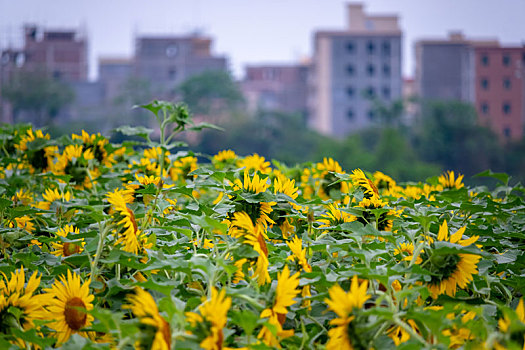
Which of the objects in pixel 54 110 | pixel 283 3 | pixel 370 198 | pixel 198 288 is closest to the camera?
pixel 198 288

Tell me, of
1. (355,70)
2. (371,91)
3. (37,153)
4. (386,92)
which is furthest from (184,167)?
(386,92)

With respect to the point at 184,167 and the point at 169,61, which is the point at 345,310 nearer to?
the point at 184,167

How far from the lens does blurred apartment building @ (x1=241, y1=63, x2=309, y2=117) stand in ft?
140

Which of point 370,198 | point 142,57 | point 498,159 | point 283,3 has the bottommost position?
point 498,159

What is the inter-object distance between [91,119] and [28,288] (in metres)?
39.0

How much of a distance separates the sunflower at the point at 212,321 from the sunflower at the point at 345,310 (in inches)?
4.1

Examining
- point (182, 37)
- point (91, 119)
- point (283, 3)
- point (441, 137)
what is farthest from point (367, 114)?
point (283, 3)

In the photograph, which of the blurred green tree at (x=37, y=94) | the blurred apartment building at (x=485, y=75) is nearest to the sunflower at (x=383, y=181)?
the blurred apartment building at (x=485, y=75)

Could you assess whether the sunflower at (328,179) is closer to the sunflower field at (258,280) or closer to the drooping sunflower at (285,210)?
the sunflower field at (258,280)

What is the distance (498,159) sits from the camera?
109 feet

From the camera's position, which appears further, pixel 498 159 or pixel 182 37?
pixel 182 37

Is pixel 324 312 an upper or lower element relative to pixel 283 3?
lower

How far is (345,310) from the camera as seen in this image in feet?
2.26

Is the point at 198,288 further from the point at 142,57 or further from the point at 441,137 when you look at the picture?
the point at 142,57
